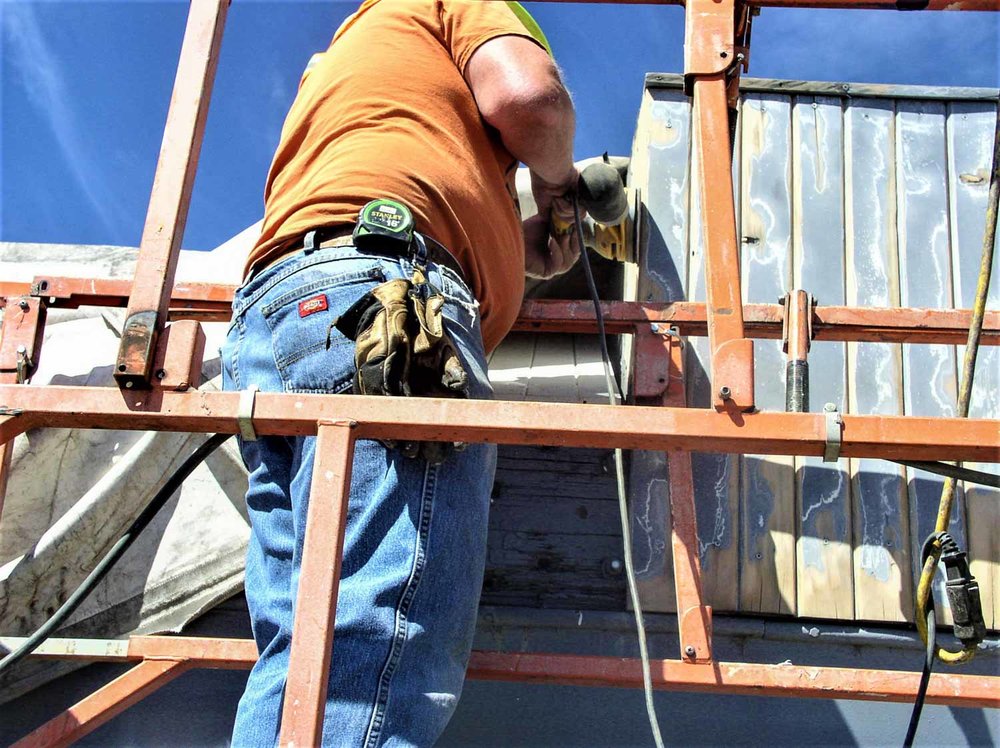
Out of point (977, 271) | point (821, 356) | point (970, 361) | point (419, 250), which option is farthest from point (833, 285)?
point (419, 250)

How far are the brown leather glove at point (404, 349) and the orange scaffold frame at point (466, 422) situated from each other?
0.12 meters

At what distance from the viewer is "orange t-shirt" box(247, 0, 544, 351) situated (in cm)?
250

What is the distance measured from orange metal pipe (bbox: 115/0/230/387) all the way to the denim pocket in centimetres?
26

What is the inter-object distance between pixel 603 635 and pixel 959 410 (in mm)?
1577

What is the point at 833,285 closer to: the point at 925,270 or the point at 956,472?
the point at 925,270

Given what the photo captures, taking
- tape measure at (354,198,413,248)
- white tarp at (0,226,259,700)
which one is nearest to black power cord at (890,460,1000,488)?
tape measure at (354,198,413,248)

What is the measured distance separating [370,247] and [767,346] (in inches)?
82.6

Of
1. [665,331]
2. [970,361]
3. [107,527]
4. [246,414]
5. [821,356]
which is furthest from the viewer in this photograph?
[821,356]

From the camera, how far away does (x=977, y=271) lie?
404 cm

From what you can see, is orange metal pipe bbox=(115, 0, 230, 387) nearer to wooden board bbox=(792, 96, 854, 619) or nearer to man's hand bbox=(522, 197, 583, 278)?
man's hand bbox=(522, 197, 583, 278)

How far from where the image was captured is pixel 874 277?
411 cm

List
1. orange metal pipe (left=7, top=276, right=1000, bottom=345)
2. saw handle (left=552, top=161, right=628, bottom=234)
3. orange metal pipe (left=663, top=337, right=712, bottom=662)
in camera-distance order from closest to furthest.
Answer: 1. orange metal pipe (left=663, top=337, right=712, bottom=662)
2. orange metal pipe (left=7, top=276, right=1000, bottom=345)
3. saw handle (left=552, top=161, right=628, bottom=234)

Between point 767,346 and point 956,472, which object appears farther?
point 767,346

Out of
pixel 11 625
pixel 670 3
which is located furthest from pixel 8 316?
pixel 670 3
